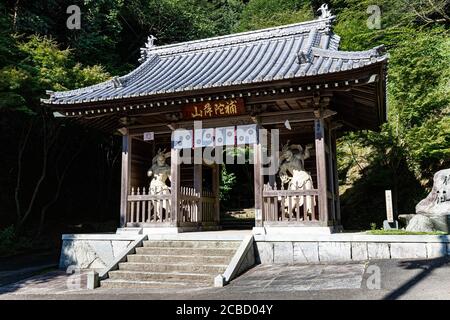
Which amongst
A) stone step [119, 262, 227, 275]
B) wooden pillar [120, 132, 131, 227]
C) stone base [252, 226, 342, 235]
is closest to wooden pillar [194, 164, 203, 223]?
wooden pillar [120, 132, 131, 227]

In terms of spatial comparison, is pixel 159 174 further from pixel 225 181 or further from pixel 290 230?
pixel 225 181

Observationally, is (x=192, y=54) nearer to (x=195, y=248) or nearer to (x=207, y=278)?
(x=195, y=248)

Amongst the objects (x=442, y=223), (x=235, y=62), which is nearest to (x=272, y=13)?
(x=235, y=62)

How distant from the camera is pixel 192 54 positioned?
13.9m

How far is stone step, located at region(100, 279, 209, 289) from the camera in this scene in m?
7.03

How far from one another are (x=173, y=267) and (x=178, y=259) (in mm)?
363

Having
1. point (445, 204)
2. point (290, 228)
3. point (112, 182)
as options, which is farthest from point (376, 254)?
point (112, 182)

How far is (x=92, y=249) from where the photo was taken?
9.73m

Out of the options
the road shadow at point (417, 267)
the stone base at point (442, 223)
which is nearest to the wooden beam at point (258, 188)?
the road shadow at point (417, 267)

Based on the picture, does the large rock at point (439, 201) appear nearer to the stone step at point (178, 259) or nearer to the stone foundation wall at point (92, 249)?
the stone step at point (178, 259)

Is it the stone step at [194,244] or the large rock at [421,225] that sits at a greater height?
the large rock at [421,225]

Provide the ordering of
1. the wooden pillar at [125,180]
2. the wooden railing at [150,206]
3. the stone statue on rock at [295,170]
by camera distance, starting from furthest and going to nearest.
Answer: the wooden pillar at [125,180] < the wooden railing at [150,206] < the stone statue on rock at [295,170]

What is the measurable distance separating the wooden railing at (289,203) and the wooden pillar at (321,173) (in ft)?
0.53

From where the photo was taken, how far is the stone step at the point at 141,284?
23.1ft
